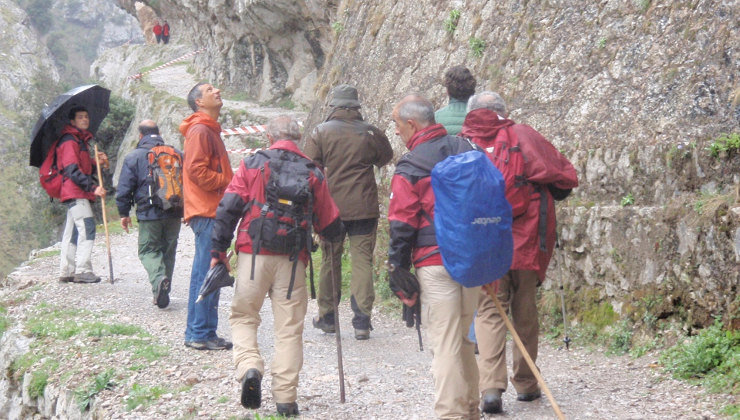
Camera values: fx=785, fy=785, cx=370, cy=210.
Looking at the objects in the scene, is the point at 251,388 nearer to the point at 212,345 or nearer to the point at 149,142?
the point at 212,345

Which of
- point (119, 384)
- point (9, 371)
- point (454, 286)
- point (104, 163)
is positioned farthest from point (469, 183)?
point (104, 163)

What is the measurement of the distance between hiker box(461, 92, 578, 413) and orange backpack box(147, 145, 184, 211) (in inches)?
168

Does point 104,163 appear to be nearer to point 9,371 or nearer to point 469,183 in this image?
point 9,371

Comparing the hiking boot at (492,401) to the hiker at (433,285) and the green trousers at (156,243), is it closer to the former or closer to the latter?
the hiker at (433,285)

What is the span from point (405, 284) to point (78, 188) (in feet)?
22.3

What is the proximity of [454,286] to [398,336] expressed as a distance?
357 centimetres

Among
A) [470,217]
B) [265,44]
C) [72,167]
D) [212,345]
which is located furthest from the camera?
[265,44]

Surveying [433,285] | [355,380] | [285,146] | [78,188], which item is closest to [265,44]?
[78,188]

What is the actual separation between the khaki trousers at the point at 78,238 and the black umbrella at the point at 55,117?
30.6 inches

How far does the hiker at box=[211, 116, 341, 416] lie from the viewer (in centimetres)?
529

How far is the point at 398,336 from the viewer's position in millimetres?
8031

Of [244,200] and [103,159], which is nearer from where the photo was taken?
[244,200]

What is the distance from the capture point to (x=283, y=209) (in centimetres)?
534

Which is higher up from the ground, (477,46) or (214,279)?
(477,46)
